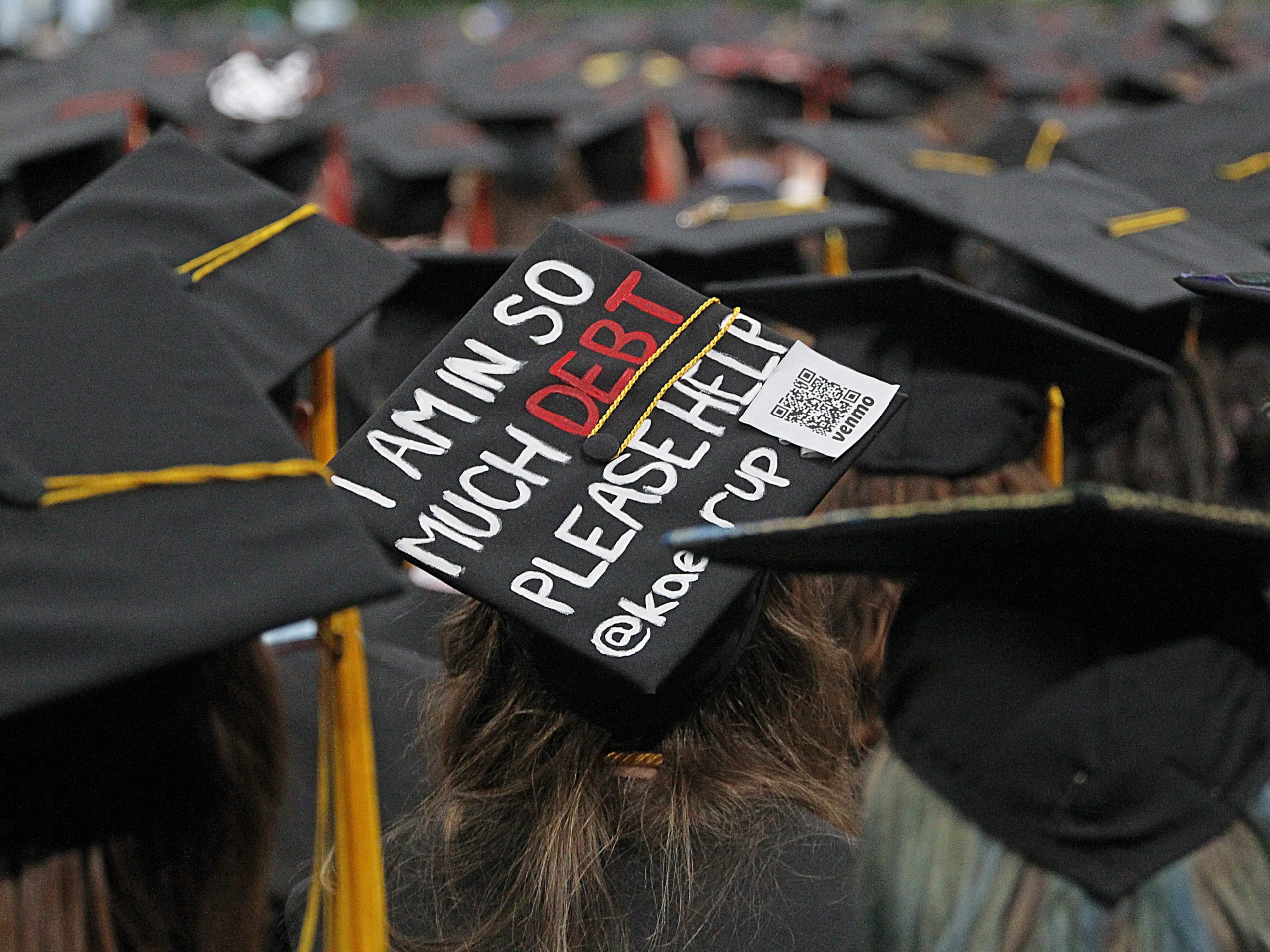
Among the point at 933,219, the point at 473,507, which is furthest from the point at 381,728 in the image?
the point at 933,219

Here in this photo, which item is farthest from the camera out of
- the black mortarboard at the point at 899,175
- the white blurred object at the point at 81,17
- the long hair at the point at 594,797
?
the white blurred object at the point at 81,17

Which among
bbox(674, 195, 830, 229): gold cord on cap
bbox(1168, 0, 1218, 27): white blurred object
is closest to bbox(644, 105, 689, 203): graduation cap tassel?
bbox(674, 195, 830, 229): gold cord on cap

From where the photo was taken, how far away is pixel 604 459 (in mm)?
1596

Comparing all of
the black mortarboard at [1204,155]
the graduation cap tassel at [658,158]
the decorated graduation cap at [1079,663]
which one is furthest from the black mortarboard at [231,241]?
the graduation cap tassel at [658,158]

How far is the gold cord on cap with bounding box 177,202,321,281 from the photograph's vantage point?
1987 mm

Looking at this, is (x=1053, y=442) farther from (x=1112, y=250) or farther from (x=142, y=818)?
(x=142, y=818)

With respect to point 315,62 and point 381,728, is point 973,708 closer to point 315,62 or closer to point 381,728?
point 381,728

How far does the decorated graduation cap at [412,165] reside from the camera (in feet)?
17.7

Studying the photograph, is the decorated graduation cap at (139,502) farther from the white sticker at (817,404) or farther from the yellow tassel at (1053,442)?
the yellow tassel at (1053,442)

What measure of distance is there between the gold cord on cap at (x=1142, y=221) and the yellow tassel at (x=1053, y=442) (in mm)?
630

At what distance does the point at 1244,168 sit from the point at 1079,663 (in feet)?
8.49

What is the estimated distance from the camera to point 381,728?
6.98ft

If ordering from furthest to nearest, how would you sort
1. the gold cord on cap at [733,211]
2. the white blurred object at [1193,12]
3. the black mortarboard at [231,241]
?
the white blurred object at [1193,12], the gold cord on cap at [733,211], the black mortarboard at [231,241]

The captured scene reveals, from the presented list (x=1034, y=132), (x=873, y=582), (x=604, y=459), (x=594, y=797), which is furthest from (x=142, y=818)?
(x=1034, y=132)
